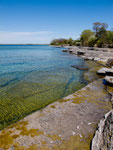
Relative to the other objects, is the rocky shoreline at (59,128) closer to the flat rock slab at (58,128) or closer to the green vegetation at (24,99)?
the flat rock slab at (58,128)

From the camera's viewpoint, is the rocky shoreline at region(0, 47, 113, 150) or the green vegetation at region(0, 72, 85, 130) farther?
the green vegetation at region(0, 72, 85, 130)

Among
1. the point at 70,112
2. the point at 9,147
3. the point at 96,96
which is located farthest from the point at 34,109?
the point at 96,96

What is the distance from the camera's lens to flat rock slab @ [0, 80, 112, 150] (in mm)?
4234

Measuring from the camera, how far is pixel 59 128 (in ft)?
16.7

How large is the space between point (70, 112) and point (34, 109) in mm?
2612

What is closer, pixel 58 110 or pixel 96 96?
pixel 58 110

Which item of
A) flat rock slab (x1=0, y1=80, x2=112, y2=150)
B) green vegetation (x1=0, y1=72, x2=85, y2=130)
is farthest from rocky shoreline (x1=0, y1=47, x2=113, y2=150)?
green vegetation (x1=0, y1=72, x2=85, y2=130)

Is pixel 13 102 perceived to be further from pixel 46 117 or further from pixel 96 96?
pixel 96 96

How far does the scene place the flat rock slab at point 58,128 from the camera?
4.23 metres

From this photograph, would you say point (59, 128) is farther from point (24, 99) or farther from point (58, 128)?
point (24, 99)

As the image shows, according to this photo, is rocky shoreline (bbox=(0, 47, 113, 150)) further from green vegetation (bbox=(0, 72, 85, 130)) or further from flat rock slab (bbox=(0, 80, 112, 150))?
green vegetation (bbox=(0, 72, 85, 130))

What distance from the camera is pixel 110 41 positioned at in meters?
73.1

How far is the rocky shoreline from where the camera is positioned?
4.23 m

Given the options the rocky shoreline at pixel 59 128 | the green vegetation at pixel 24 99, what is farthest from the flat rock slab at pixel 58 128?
the green vegetation at pixel 24 99
